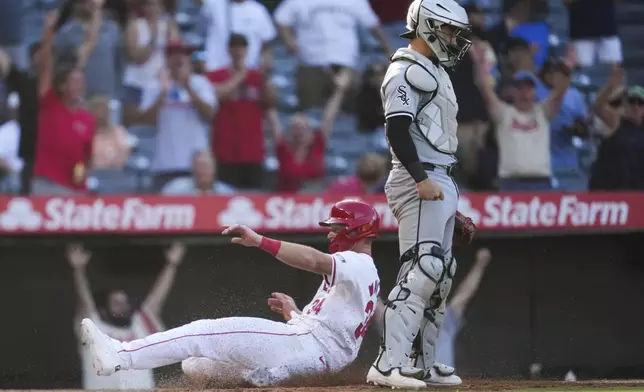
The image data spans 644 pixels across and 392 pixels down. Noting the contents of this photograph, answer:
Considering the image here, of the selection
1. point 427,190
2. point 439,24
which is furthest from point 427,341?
point 439,24

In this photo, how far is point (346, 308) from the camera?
5.93m

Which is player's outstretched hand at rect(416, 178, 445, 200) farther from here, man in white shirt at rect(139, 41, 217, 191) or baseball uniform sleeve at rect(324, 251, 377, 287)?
man in white shirt at rect(139, 41, 217, 191)

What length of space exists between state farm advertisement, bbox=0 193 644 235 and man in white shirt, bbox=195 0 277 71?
1400 millimetres

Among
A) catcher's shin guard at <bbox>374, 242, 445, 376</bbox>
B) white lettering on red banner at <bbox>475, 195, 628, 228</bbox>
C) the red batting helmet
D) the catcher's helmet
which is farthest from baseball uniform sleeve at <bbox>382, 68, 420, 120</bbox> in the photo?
white lettering on red banner at <bbox>475, 195, 628, 228</bbox>

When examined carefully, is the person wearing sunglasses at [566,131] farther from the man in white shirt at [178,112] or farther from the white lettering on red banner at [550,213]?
the man in white shirt at [178,112]

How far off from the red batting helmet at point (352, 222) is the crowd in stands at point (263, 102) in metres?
4.22

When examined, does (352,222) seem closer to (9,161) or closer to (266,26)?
(266,26)

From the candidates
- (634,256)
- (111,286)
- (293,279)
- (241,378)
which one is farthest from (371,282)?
(634,256)

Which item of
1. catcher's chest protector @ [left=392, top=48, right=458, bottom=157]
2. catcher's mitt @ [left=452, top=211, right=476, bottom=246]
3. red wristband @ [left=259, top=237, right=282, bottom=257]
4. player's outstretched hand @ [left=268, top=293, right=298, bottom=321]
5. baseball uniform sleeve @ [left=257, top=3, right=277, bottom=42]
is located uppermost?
baseball uniform sleeve @ [left=257, top=3, right=277, bottom=42]

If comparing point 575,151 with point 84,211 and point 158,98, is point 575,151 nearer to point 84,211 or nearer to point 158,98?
point 158,98

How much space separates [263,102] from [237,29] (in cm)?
73

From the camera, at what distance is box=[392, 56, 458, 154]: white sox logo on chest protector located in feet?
19.2

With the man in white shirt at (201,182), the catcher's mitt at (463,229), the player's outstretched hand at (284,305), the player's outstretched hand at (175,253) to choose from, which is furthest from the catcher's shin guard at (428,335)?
the player's outstretched hand at (175,253)

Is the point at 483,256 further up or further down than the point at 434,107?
further down
